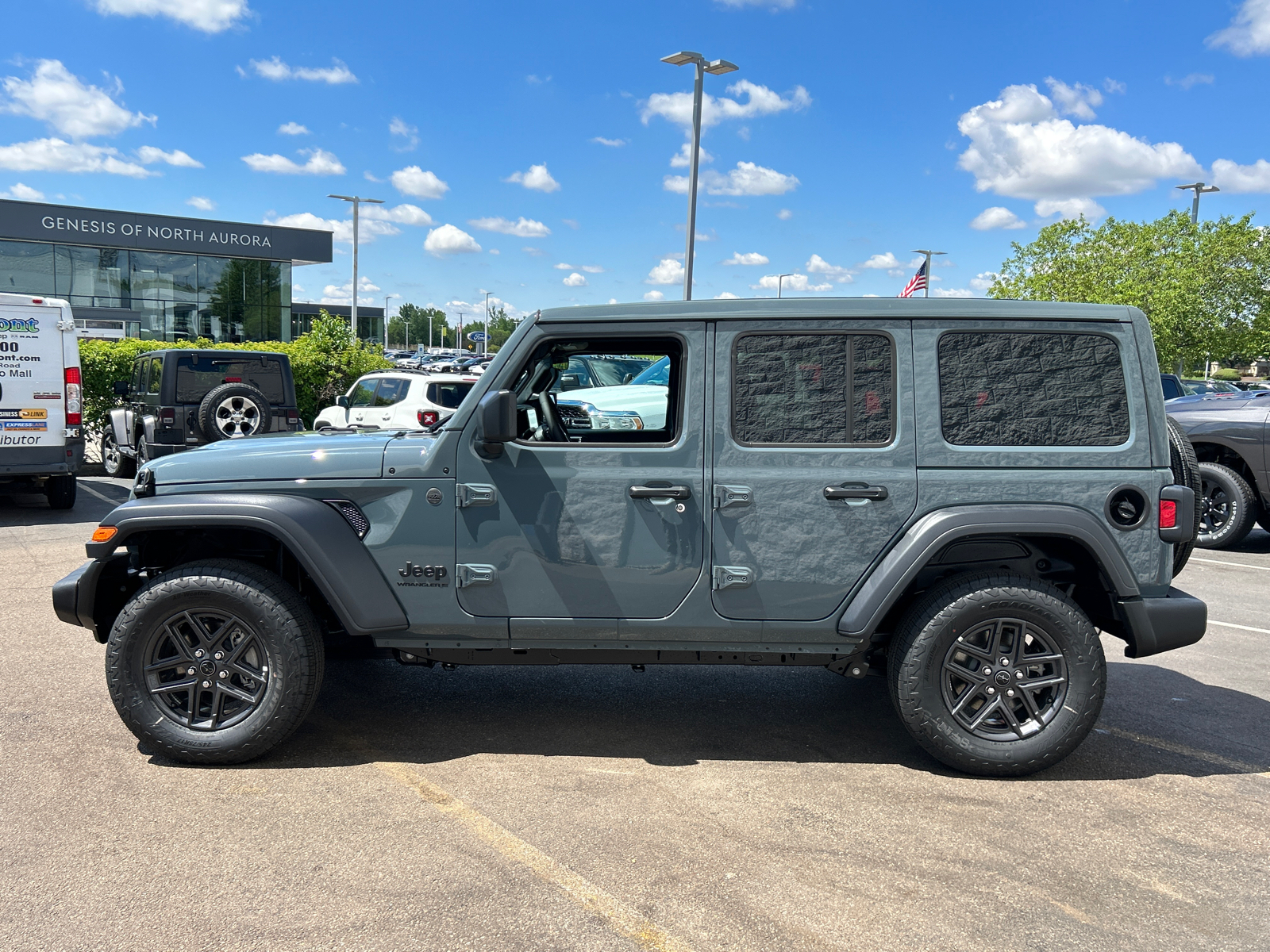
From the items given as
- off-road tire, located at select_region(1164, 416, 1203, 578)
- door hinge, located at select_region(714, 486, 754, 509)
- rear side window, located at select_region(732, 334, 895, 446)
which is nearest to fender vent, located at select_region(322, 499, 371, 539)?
door hinge, located at select_region(714, 486, 754, 509)

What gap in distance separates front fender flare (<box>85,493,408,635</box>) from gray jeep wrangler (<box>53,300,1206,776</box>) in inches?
0.4

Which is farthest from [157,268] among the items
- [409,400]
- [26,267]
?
[409,400]

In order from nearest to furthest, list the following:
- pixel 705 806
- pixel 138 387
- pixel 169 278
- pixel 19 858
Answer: pixel 19 858, pixel 705 806, pixel 138 387, pixel 169 278

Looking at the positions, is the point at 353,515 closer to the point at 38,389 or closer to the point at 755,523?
the point at 755,523

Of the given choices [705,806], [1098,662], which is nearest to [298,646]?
[705,806]

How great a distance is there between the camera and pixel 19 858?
10.7 feet

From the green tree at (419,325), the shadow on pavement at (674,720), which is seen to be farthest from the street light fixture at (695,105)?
the green tree at (419,325)

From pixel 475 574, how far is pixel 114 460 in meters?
12.6

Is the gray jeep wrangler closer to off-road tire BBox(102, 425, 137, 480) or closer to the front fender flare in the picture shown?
the front fender flare

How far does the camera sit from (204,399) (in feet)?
39.6

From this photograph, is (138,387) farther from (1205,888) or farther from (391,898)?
(1205,888)

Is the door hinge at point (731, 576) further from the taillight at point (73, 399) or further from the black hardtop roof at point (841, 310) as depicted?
the taillight at point (73, 399)

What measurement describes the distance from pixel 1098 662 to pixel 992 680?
41 cm

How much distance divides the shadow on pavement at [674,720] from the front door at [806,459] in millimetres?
812
